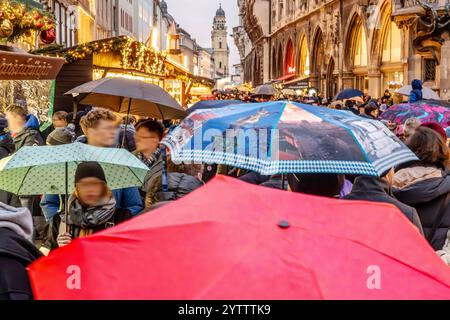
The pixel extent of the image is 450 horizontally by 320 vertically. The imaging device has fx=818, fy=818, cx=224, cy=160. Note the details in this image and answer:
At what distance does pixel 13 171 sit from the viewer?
17.3 feet

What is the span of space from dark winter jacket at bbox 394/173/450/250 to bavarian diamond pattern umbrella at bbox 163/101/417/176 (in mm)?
475

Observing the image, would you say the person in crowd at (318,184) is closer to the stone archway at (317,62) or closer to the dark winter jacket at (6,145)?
the dark winter jacket at (6,145)

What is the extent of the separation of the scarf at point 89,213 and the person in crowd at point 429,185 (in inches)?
75.4

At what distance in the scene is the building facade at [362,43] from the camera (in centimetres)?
2406

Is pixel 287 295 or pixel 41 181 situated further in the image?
pixel 41 181

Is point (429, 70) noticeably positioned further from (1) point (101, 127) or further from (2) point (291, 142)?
(2) point (291, 142)

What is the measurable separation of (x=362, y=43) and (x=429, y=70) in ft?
33.2

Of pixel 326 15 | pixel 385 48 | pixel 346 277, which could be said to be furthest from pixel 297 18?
pixel 346 277

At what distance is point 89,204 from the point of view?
4832 mm

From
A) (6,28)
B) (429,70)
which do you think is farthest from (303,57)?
(6,28)

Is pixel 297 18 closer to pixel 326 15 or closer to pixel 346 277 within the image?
pixel 326 15

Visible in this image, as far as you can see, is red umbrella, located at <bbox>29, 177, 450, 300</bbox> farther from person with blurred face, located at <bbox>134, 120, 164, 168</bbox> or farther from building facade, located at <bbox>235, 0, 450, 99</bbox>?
building facade, located at <bbox>235, 0, 450, 99</bbox>

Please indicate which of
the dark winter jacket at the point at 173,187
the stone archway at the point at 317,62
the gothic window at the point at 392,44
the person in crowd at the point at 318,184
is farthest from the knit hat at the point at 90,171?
the stone archway at the point at 317,62
